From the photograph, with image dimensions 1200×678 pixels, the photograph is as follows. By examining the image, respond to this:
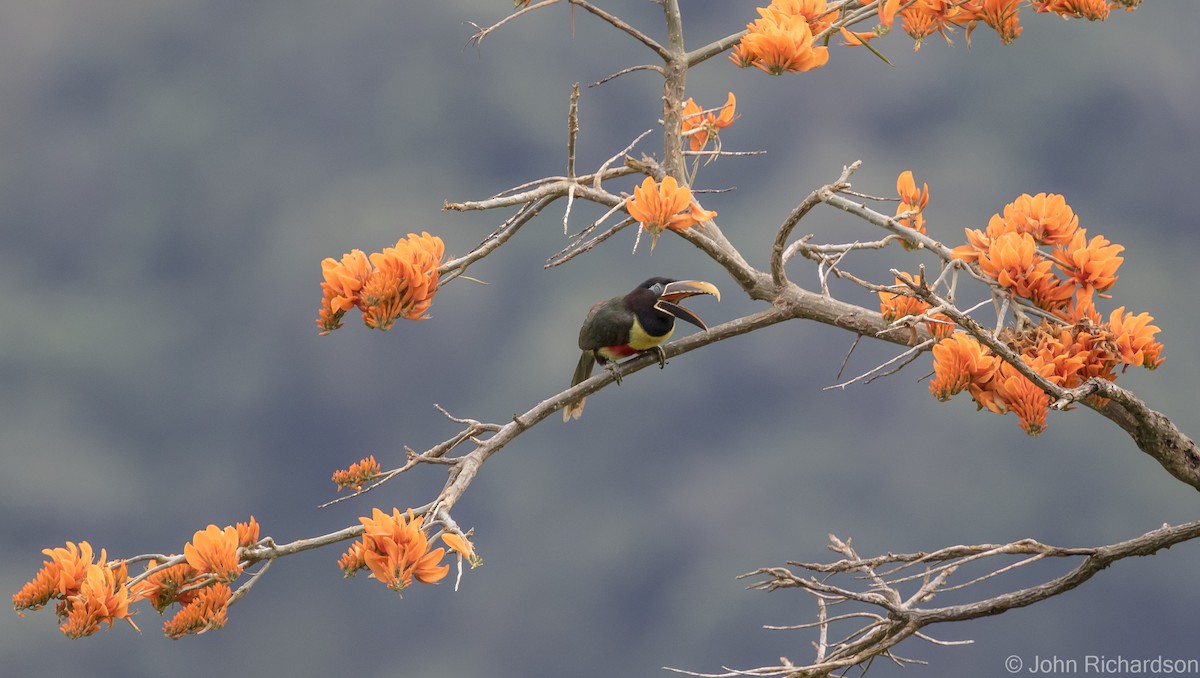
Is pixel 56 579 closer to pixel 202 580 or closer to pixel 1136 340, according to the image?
pixel 202 580

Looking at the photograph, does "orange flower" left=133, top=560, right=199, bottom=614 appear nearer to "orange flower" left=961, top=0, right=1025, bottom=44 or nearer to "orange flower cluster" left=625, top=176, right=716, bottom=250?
"orange flower cluster" left=625, top=176, right=716, bottom=250

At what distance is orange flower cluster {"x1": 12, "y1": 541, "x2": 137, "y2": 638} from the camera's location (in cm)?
366

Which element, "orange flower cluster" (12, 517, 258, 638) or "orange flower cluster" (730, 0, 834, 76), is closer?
"orange flower cluster" (12, 517, 258, 638)

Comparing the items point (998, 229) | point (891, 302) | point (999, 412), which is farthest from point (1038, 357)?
point (891, 302)

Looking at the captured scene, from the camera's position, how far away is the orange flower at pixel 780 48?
13.9ft

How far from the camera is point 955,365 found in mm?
3641

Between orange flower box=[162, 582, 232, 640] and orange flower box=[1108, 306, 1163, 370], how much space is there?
9.87 ft

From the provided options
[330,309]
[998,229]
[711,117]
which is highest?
[711,117]

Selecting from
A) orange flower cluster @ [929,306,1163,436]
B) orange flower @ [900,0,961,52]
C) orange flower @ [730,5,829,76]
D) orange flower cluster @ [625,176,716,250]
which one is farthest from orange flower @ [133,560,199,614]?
orange flower @ [900,0,961,52]

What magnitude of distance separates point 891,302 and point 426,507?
6.16 ft

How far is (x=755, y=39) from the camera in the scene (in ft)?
13.9

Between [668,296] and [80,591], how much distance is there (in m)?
2.54

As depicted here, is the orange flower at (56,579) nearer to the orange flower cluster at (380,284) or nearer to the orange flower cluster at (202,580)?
the orange flower cluster at (202,580)

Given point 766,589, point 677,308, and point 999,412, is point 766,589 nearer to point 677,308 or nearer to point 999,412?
point 999,412
